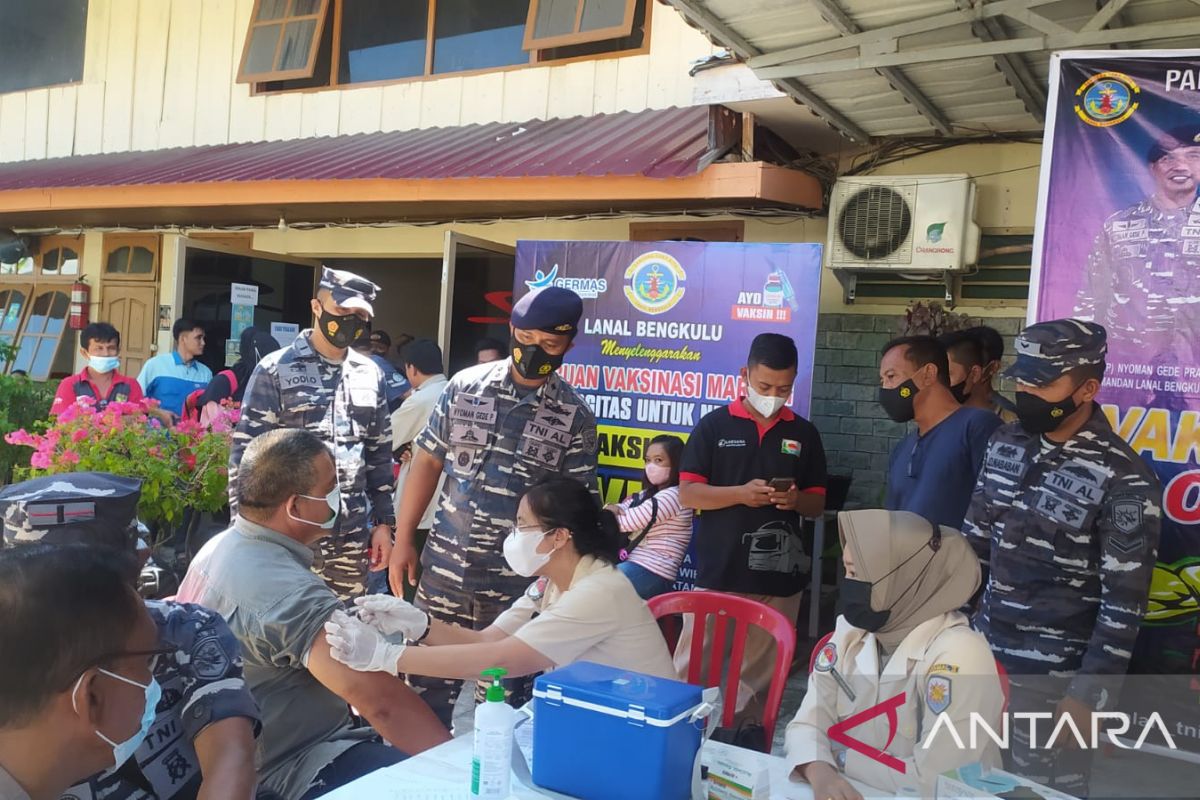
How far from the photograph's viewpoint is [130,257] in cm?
920

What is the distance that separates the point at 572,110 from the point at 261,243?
10.6 ft

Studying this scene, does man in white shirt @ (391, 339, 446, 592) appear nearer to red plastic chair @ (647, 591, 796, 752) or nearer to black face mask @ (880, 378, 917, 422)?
red plastic chair @ (647, 591, 796, 752)

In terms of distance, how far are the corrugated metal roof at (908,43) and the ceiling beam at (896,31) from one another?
3 centimetres

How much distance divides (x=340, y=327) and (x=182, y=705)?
6.96 ft

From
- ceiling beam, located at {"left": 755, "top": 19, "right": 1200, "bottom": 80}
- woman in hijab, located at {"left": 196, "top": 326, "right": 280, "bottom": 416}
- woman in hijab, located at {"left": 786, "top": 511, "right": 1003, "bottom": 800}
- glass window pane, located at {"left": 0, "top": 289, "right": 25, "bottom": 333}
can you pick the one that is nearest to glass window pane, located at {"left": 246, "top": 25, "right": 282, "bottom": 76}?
woman in hijab, located at {"left": 196, "top": 326, "right": 280, "bottom": 416}

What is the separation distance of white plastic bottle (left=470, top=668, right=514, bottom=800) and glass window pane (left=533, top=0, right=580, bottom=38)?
6.01 m

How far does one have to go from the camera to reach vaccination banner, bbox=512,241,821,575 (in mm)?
4887

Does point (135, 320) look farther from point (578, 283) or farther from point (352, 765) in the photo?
point (352, 765)

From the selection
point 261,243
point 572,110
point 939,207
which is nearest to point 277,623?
point 939,207

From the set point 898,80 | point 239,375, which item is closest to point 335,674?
point 898,80

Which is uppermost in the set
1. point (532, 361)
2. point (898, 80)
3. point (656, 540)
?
point (898, 80)

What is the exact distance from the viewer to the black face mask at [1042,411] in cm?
278

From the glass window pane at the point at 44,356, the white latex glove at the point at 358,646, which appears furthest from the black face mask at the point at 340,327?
the glass window pane at the point at 44,356

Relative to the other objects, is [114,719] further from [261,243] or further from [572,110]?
[261,243]
